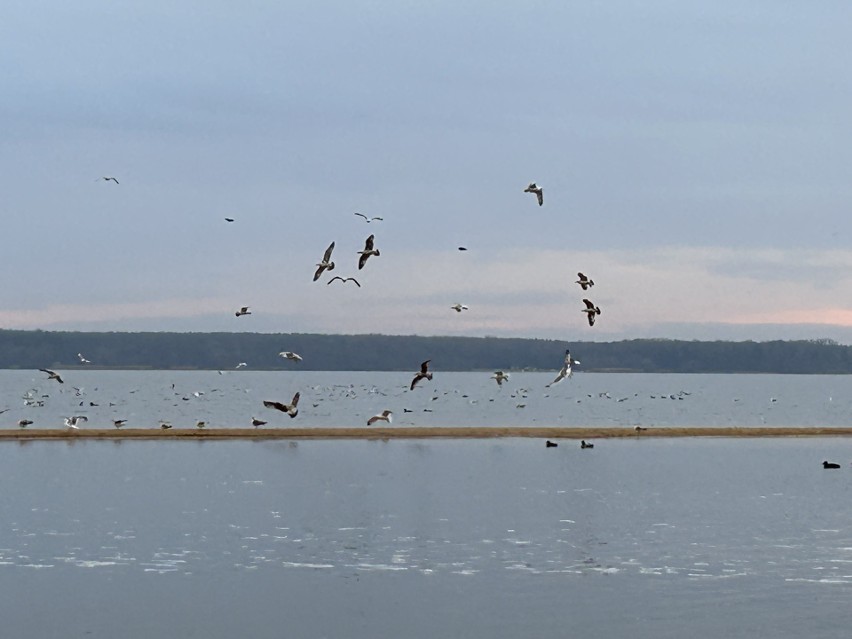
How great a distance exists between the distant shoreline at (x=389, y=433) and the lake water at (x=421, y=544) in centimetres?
681

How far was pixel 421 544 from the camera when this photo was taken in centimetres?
3562

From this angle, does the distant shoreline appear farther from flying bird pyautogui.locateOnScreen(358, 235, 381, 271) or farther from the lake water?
flying bird pyautogui.locateOnScreen(358, 235, 381, 271)

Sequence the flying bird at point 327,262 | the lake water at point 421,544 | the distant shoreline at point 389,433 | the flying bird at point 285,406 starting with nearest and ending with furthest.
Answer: the lake water at point 421,544 < the flying bird at point 327,262 < the flying bird at point 285,406 < the distant shoreline at point 389,433

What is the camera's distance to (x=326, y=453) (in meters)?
69.9

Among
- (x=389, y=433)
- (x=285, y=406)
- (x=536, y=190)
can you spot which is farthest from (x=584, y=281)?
(x=389, y=433)

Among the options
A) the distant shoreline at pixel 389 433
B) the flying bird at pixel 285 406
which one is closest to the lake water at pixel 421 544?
the flying bird at pixel 285 406

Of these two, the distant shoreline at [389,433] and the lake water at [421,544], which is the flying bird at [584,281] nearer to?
the lake water at [421,544]

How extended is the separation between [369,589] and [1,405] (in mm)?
110999

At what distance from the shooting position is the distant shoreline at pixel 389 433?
253 feet

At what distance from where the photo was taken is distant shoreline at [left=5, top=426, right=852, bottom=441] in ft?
253

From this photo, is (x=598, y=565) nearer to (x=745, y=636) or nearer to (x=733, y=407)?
(x=745, y=636)

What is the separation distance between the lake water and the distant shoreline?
681cm

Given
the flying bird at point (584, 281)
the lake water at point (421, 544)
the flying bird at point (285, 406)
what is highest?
the flying bird at point (584, 281)

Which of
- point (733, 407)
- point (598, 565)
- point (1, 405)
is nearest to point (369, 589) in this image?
point (598, 565)
